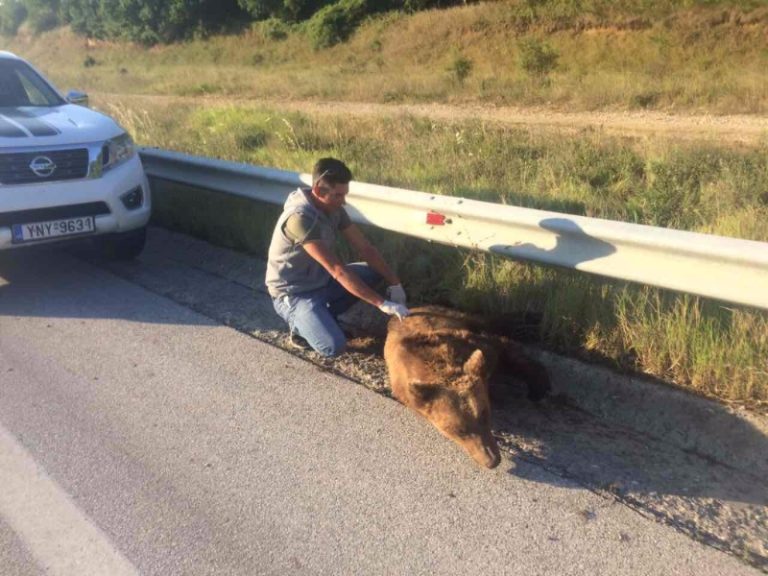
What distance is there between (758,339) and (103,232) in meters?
4.82

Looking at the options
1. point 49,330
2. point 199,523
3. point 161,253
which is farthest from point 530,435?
point 161,253

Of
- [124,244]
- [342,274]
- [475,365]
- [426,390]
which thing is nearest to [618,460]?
[475,365]

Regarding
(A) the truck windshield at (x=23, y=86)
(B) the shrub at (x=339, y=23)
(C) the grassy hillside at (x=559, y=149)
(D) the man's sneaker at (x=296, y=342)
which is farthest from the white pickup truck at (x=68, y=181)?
(B) the shrub at (x=339, y=23)

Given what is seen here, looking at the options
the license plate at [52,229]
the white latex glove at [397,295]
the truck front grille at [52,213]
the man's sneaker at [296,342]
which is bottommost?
the man's sneaker at [296,342]

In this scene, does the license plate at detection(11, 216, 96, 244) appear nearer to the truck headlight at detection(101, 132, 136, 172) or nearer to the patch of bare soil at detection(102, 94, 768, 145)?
the truck headlight at detection(101, 132, 136, 172)

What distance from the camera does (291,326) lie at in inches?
189

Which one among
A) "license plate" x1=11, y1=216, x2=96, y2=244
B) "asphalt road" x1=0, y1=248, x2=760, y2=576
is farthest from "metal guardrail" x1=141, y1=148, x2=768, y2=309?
"license plate" x1=11, y1=216, x2=96, y2=244

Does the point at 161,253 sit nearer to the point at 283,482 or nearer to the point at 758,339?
the point at 283,482

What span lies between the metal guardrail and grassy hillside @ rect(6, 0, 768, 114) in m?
10.3

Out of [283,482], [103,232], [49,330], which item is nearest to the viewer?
[283,482]

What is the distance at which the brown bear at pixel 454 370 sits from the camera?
3.44m

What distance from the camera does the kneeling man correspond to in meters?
4.46

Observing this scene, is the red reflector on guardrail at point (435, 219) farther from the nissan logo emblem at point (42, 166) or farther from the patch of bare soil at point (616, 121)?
the patch of bare soil at point (616, 121)

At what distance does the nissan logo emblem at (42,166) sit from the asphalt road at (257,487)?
1.63 metres
